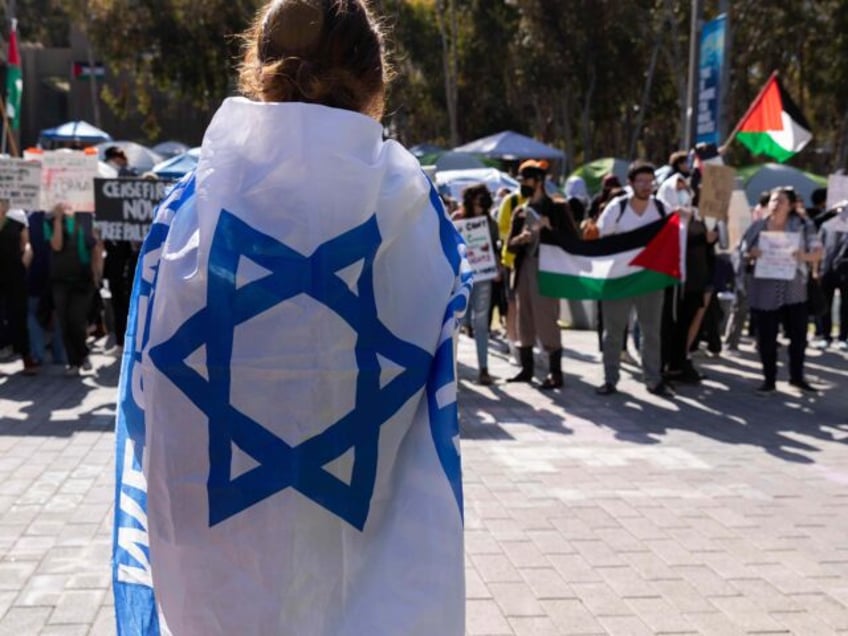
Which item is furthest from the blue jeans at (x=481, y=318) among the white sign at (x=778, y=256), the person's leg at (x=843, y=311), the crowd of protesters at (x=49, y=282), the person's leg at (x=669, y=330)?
the person's leg at (x=843, y=311)

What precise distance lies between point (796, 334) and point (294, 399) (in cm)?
823

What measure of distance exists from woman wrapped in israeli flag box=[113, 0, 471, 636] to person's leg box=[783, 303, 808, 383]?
783cm

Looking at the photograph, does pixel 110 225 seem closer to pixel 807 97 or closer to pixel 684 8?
pixel 684 8

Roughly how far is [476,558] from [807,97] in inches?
1522

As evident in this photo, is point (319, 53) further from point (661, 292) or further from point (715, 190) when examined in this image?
point (715, 190)

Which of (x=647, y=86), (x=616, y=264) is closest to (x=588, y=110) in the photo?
(x=647, y=86)

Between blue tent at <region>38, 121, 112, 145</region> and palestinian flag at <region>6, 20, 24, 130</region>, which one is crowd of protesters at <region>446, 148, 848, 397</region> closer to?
palestinian flag at <region>6, 20, 24, 130</region>

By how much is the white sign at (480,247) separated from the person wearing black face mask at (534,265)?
0.79 ft

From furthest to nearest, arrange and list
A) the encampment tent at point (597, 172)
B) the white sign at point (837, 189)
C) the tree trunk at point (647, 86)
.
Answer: the tree trunk at point (647, 86) < the encampment tent at point (597, 172) < the white sign at point (837, 189)

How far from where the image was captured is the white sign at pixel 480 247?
384 inches

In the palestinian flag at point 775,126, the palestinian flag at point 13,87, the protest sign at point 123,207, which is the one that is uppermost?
the palestinian flag at point 13,87

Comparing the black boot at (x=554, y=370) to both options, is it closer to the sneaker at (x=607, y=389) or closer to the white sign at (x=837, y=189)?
the sneaker at (x=607, y=389)

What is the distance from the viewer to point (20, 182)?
366 inches

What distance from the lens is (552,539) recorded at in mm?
5141
